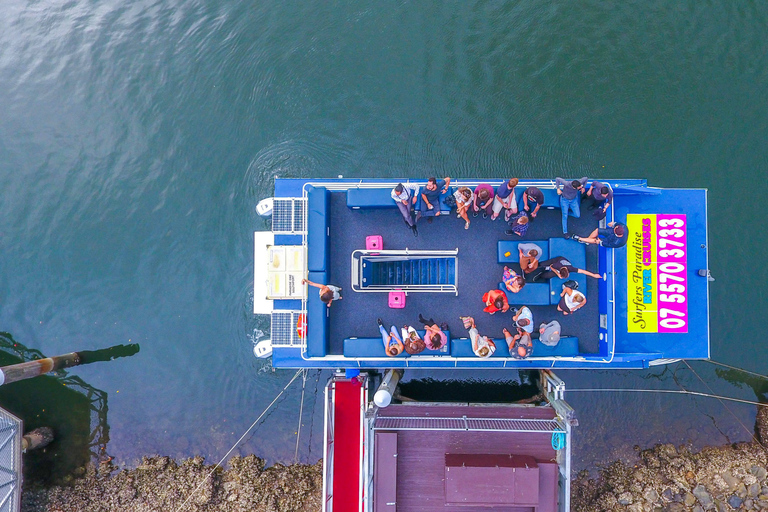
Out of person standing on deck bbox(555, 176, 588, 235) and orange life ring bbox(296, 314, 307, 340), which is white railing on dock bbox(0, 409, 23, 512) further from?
person standing on deck bbox(555, 176, 588, 235)

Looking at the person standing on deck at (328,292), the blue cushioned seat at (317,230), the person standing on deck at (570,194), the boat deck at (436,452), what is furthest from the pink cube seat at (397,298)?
the person standing on deck at (570,194)

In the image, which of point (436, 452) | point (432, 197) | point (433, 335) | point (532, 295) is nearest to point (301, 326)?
point (433, 335)

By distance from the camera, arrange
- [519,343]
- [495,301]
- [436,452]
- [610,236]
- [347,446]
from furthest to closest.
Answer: [347,446] → [436,452] → [519,343] → [610,236] → [495,301]

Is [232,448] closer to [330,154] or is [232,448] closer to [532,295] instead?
[330,154]

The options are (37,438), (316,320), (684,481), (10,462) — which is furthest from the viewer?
(37,438)

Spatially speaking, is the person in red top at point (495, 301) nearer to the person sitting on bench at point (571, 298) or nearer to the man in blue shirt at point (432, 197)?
the person sitting on bench at point (571, 298)
